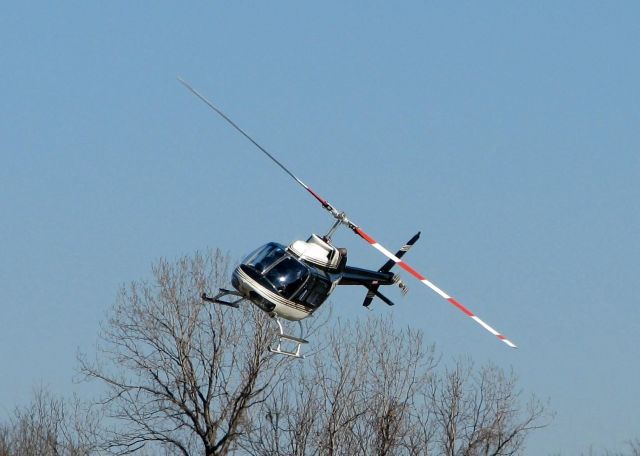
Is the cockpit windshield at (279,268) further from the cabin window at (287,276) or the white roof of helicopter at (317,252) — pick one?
the white roof of helicopter at (317,252)

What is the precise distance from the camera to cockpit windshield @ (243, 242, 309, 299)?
30344mm

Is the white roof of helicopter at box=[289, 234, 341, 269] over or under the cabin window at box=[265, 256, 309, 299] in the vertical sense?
over

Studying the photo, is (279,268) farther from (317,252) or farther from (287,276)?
(317,252)

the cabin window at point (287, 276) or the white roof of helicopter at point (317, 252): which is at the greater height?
the white roof of helicopter at point (317, 252)

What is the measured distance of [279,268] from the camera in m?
30.4

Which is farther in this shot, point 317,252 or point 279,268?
point 317,252

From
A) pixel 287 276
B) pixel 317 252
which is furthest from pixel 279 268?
pixel 317 252

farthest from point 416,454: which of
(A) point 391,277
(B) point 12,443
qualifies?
(B) point 12,443

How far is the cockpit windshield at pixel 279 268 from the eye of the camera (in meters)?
30.3

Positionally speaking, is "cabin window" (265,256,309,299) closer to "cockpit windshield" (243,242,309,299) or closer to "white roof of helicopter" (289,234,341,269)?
"cockpit windshield" (243,242,309,299)

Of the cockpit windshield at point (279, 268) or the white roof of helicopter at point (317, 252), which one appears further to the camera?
the white roof of helicopter at point (317, 252)

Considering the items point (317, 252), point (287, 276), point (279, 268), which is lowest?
point (287, 276)

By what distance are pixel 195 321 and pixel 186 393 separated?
2.20m

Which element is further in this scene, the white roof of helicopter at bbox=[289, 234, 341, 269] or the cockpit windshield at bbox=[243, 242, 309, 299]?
the white roof of helicopter at bbox=[289, 234, 341, 269]
